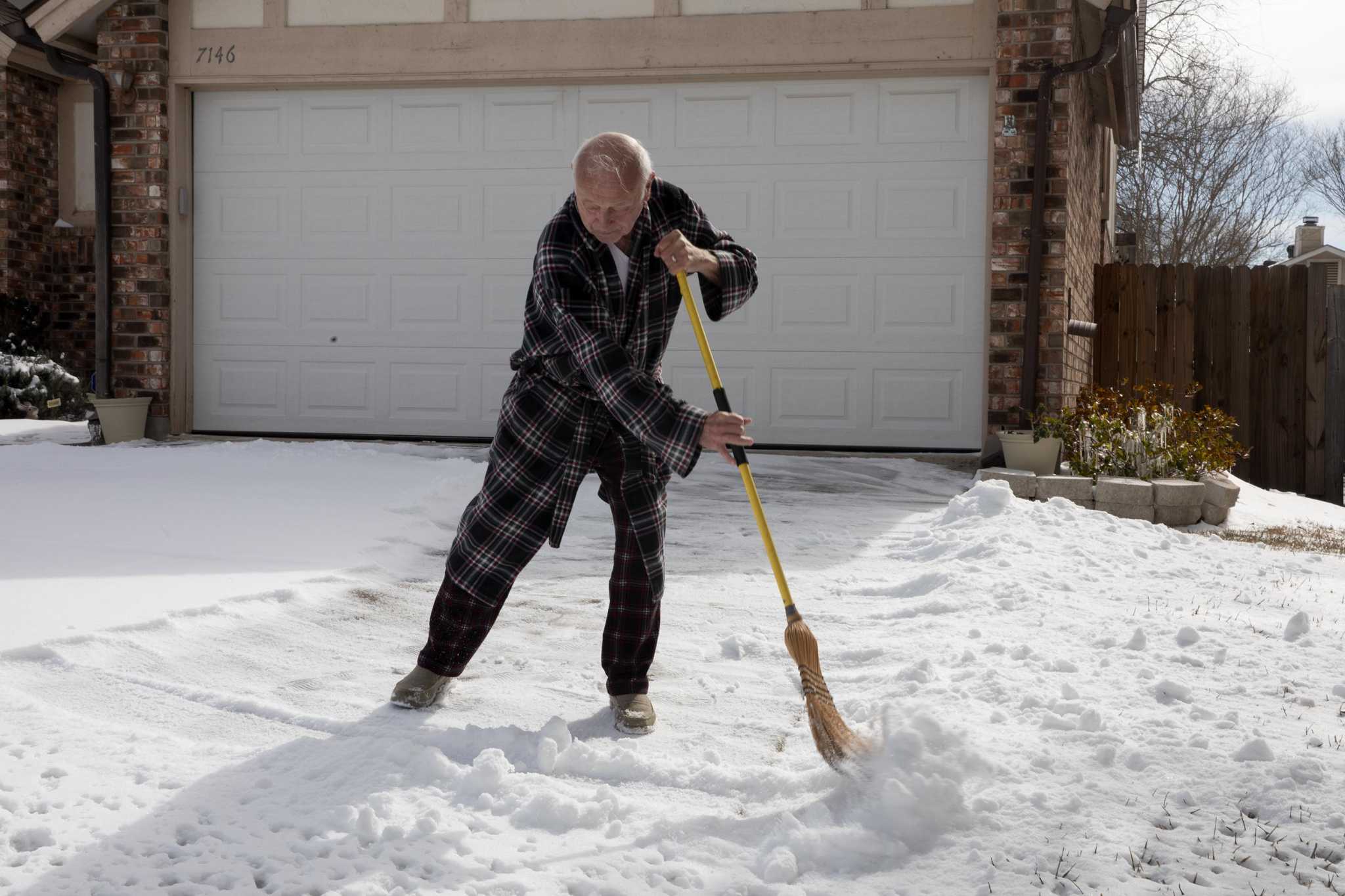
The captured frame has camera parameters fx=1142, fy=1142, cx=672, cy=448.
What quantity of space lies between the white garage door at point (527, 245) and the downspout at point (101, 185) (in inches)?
25.7

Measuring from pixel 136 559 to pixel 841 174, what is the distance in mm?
5641

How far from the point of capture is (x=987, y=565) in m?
4.93

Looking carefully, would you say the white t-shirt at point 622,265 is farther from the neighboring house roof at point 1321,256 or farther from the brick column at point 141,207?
the neighboring house roof at point 1321,256

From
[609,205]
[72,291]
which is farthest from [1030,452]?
[72,291]

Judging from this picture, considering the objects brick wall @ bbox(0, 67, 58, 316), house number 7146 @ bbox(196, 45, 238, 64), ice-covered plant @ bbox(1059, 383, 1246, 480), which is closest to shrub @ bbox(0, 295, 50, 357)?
brick wall @ bbox(0, 67, 58, 316)

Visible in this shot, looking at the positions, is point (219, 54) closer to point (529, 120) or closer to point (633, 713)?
point (529, 120)

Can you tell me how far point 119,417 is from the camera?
28.6 feet

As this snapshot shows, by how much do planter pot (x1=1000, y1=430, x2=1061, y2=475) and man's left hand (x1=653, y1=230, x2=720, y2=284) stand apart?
4950 mm

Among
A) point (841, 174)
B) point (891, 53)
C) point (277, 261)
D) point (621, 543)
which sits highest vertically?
point (891, 53)

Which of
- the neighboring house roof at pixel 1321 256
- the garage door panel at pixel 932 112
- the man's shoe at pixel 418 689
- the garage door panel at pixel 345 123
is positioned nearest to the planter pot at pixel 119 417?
the garage door panel at pixel 345 123

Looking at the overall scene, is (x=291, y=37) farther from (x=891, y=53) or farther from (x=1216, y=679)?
(x=1216, y=679)

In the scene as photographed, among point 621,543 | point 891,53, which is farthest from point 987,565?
point 891,53

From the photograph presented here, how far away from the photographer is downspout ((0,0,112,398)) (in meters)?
8.86

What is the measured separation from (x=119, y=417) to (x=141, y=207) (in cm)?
167
